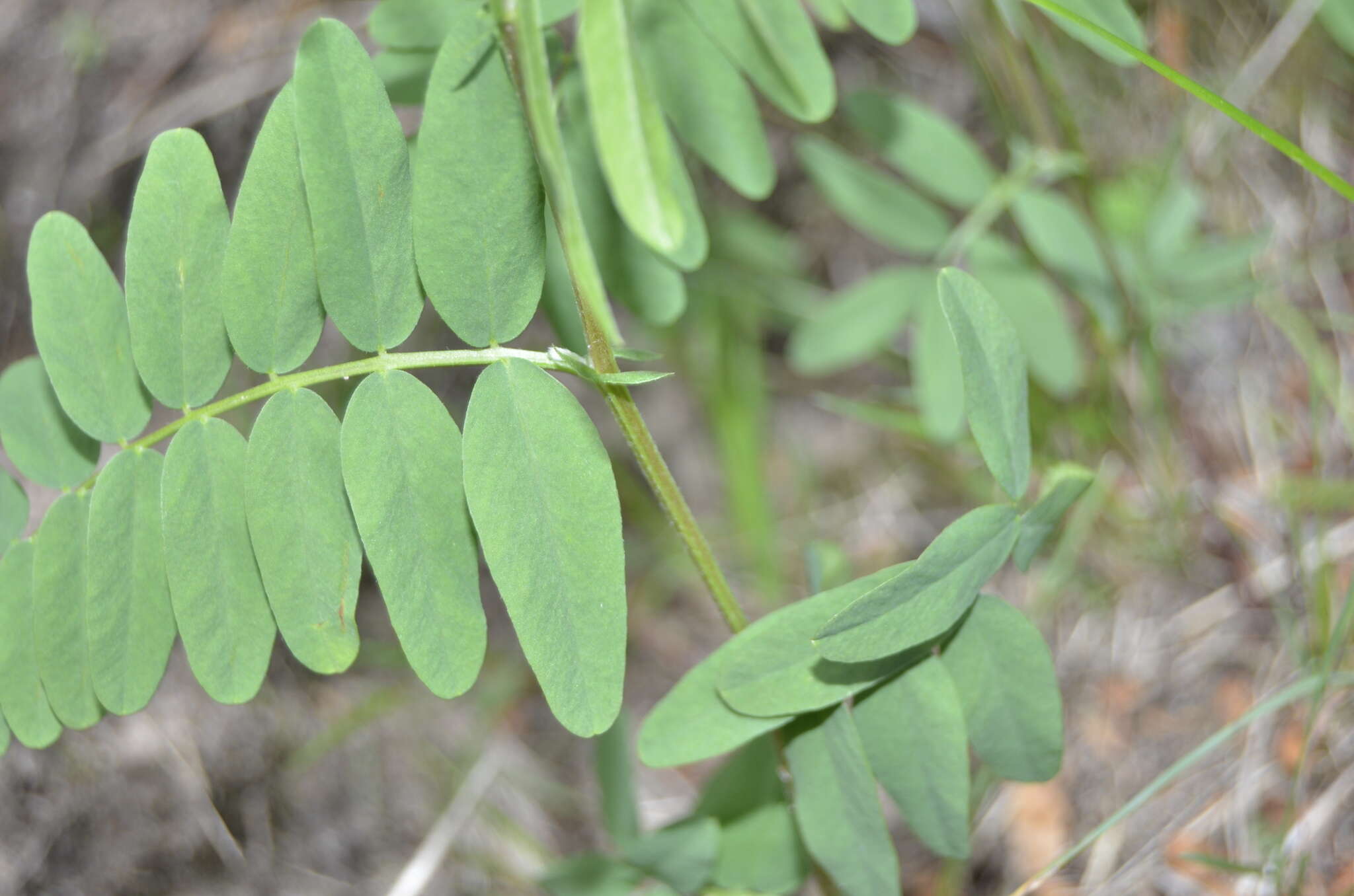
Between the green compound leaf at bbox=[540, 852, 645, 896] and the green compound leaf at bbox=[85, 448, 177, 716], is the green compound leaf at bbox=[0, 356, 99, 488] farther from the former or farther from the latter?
the green compound leaf at bbox=[540, 852, 645, 896]

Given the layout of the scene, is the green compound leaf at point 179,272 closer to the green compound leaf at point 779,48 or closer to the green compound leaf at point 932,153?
the green compound leaf at point 779,48

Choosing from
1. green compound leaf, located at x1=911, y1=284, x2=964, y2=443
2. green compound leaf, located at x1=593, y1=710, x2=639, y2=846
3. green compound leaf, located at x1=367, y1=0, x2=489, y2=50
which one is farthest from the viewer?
green compound leaf, located at x1=911, y1=284, x2=964, y2=443

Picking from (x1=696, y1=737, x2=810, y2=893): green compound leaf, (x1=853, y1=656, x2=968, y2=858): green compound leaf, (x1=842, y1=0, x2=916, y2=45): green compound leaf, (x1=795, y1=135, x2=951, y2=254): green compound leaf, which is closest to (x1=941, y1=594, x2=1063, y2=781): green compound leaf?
(x1=853, y1=656, x2=968, y2=858): green compound leaf

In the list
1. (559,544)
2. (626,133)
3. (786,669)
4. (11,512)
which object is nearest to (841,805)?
(786,669)

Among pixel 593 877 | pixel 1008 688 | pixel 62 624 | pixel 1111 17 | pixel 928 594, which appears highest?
pixel 1111 17

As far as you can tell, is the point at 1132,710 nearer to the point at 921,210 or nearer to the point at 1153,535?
the point at 1153,535

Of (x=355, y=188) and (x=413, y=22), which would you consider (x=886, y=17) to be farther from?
(x=355, y=188)
